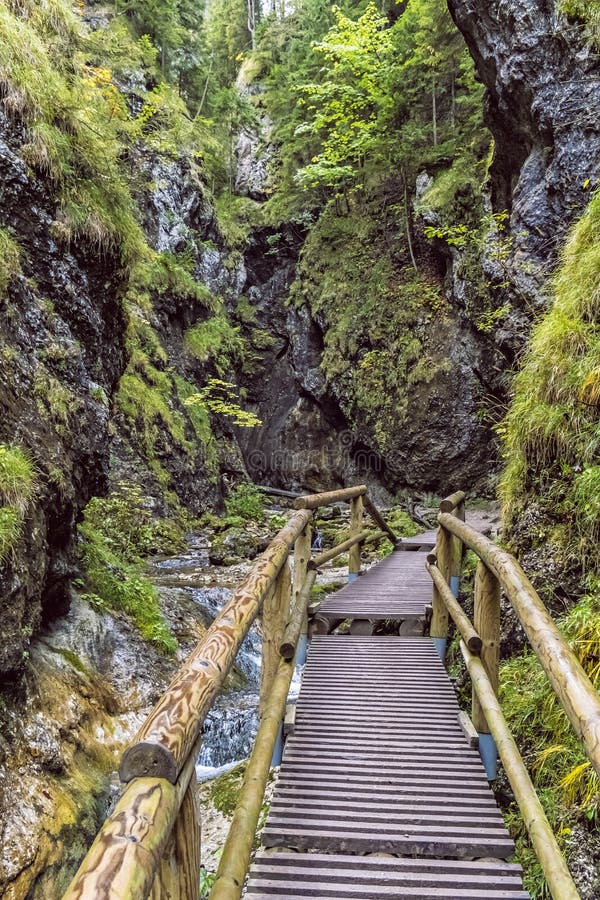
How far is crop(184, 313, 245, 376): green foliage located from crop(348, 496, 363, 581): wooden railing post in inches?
441

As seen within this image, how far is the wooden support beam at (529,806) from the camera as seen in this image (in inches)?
63.1

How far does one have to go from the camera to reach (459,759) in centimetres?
286

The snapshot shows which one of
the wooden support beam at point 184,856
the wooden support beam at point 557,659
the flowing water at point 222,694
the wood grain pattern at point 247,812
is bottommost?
the flowing water at point 222,694

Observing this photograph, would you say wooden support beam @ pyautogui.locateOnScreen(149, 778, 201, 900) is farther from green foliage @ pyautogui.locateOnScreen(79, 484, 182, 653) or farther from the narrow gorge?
green foliage @ pyautogui.locateOnScreen(79, 484, 182, 653)

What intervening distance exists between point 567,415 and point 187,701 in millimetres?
3735

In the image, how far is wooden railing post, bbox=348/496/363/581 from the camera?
7184 mm

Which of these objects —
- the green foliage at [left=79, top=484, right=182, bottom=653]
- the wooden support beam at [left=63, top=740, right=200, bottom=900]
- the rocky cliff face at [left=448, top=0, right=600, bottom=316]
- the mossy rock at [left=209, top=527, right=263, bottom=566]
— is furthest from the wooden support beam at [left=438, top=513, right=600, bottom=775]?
the mossy rock at [left=209, top=527, right=263, bottom=566]

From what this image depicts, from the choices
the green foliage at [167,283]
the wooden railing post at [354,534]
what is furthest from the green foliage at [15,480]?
the green foliage at [167,283]

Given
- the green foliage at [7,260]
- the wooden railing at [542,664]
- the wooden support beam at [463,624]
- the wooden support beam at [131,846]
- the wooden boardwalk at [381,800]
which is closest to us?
the wooden support beam at [131,846]

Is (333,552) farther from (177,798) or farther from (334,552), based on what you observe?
(177,798)

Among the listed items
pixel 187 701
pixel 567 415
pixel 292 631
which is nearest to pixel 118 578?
pixel 292 631

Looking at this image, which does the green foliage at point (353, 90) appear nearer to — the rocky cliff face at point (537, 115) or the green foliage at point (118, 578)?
the rocky cliff face at point (537, 115)

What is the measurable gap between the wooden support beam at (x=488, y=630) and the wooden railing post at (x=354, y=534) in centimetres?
417

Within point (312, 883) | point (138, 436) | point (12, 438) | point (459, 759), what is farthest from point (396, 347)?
point (312, 883)
